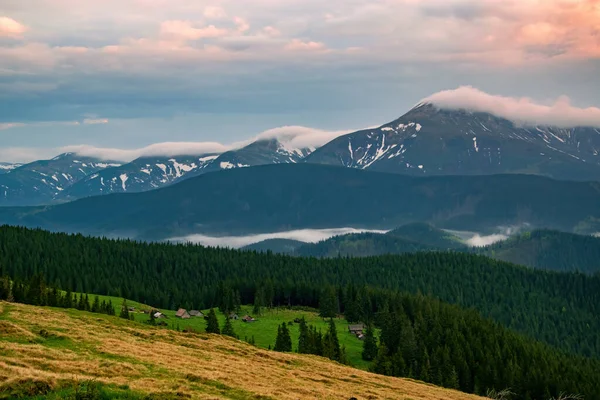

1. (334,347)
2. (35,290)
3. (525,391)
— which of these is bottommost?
(525,391)

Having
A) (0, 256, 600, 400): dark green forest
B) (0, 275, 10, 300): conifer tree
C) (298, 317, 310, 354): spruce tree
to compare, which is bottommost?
(0, 256, 600, 400): dark green forest

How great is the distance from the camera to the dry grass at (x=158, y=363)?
51219 mm

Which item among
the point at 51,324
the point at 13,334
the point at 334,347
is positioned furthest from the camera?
the point at 334,347

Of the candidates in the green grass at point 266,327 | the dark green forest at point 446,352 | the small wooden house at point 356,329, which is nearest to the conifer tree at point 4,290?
the dark green forest at point 446,352

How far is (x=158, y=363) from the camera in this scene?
6225 cm

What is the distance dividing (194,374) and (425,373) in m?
90.4

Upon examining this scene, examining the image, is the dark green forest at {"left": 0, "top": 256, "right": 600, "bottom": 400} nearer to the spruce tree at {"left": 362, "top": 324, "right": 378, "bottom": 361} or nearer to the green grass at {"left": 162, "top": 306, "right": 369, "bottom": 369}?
the spruce tree at {"left": 362, "top": 324, "right": 378, "bottom": 361}

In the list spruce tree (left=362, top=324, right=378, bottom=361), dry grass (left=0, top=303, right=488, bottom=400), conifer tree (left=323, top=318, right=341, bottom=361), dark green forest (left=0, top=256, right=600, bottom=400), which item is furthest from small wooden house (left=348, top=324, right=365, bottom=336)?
dry grass (left=0, top=303, right=488, bottom=400)

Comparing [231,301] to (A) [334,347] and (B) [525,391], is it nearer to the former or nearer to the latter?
(A) [334,347]

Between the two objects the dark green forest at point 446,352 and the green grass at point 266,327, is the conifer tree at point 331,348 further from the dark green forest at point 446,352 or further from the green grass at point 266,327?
the green grass at point 266,327

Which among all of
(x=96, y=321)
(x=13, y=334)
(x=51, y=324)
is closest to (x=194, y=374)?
(x=13, y=334)

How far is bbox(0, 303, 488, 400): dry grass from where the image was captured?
168 feet

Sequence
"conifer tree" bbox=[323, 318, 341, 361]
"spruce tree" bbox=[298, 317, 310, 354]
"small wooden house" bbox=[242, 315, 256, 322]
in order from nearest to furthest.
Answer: "conifer tree" bbox=[323, 318, 341, 361] < "spruce tree" bbox=[298, 317, 310, 354] < "small wooden house" bbox=[242, 315, 256, 322]

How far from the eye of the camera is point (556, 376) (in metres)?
150
